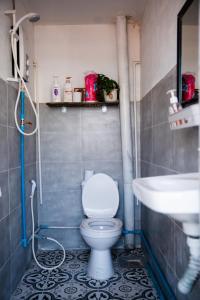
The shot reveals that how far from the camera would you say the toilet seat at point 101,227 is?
181cm

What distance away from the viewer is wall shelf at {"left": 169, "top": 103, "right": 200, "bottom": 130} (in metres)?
0.85

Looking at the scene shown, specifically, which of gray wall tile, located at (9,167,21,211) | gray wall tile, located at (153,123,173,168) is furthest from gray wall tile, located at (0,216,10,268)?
gray wall tile, located at (153,123,173,168)

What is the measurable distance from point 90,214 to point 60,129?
0.88 metres

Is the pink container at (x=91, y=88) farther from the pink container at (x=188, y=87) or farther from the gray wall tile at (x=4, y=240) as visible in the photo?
the gray wall tile at (x=4, y=240)

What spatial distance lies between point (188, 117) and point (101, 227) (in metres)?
1.40

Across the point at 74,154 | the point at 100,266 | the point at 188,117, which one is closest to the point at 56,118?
the point at 74,154

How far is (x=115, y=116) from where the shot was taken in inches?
93.7

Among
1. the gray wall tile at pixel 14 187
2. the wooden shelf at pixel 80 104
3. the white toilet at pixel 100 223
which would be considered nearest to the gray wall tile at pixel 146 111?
the wooden shelf at pixel 80 104

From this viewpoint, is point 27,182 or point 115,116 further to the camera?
point 115,116

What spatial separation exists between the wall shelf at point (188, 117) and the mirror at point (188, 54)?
5.5 inches

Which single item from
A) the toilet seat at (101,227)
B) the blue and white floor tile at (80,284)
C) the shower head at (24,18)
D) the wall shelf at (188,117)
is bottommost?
the blue and white floor tile at (80,284)

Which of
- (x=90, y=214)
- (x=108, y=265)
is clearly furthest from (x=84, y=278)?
(x=90, y=214)

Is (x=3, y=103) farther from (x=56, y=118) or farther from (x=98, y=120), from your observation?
(x=98, y=120)

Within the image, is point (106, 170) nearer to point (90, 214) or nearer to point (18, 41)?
point (90, 214)
